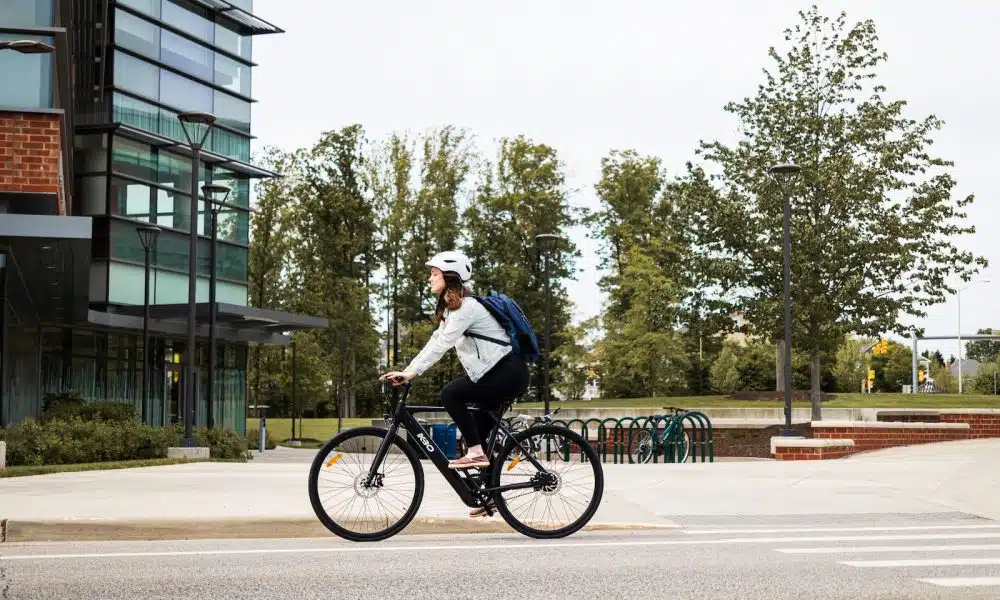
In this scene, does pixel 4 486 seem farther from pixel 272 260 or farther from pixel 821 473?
pixel 272 260

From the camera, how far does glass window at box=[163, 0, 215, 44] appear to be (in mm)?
41719

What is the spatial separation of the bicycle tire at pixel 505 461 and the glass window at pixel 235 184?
1459 inches

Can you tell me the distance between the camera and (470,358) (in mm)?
8289

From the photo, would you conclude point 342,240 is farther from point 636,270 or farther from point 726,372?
point 726,372

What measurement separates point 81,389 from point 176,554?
3135 centimetres

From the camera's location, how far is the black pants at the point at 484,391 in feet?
27.2

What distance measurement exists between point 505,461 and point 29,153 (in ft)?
37.9

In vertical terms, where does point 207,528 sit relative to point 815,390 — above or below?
below

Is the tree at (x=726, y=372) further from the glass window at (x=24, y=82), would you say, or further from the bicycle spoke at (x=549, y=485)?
the bicycle spoke at (x=549, y=485)

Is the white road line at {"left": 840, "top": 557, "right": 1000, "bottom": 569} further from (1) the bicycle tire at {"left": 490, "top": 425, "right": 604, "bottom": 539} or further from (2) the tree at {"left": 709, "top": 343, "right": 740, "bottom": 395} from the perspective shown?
(2) the tree at {"left": 709, "top": 343, "right": 740, "bottom": 395}

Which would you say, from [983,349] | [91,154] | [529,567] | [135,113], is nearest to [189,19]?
[135,113]

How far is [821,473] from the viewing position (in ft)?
51.9

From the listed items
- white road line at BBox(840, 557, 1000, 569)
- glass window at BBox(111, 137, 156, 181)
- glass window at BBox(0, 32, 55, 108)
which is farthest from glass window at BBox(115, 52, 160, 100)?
white road line at BBox(840, 557, 1000, 569)

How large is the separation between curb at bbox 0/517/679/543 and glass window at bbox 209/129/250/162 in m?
35.6
